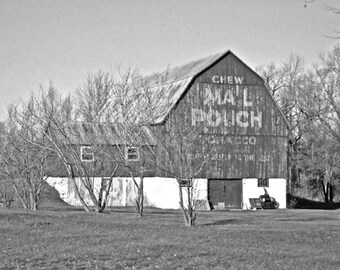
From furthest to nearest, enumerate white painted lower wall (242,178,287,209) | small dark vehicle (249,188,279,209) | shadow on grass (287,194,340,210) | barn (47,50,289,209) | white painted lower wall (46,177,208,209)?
shadow on grass (287,194,340,210) → white painted lower wall (242,178,287,209) → barn (47,50,289,209) → small dark vehicle (249,188,279,209) → white painted lower wall (46,177,208,209)

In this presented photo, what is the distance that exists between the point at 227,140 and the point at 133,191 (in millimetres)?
7302

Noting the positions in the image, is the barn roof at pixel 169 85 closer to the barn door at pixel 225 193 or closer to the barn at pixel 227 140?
the barn at pixel 227 140

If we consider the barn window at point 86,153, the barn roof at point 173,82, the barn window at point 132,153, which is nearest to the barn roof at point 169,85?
the barn roof at point 173,82

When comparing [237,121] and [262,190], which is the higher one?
[237,121]

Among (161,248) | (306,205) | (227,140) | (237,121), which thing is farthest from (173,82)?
(161,248)

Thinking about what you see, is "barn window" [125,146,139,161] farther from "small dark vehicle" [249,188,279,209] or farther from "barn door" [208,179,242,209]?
"small dark vehicle" [249,188,279,209]

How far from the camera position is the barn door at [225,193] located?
4926 centimetres

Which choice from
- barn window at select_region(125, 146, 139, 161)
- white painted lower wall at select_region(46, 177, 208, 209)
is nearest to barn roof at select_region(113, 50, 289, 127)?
barn window at select_region(125, 146, 139, 161)

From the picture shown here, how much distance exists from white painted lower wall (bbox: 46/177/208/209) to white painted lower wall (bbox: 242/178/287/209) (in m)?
3.01

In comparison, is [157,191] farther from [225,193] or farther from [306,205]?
[306,205]

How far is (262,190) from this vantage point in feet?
166

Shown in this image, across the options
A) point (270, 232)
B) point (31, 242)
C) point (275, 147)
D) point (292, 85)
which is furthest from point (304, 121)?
point (31, 242)

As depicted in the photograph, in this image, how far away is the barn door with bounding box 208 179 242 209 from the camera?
49259mm

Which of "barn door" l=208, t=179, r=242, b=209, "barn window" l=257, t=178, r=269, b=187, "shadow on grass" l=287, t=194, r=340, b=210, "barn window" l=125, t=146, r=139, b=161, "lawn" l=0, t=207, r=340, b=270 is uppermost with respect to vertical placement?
"barn window" l=125, t=146, r=139, b=161
